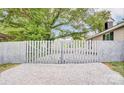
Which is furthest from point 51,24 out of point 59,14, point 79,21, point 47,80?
point 47,80

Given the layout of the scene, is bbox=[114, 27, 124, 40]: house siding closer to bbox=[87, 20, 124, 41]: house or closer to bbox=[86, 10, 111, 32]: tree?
bbox=[87, 20, 124, 41]: house

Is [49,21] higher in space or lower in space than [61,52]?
higher

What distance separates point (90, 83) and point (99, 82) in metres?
0.27

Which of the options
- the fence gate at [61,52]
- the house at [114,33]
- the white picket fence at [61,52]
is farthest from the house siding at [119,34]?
the fence gate at [61,52]

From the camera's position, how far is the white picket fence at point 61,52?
1193 centimetres

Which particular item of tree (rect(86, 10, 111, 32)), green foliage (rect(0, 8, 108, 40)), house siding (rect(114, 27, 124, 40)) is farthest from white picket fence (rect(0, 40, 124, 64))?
tree (rect(86, 10, 111, 32))

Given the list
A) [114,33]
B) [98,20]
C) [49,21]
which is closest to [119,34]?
[114,33]

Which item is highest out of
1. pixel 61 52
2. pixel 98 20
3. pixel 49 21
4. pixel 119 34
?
pixel 98 20

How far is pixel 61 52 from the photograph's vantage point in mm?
12000

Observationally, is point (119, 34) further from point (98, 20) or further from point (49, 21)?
point (49, 21)

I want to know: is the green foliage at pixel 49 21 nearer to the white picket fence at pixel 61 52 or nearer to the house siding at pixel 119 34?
the white picket fence at pixel 61 52

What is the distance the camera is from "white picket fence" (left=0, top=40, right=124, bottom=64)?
11.9 m

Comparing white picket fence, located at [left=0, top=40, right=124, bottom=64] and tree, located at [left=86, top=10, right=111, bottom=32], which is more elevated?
tree, located at [left=86, top=10, right=111, bottom=32]
